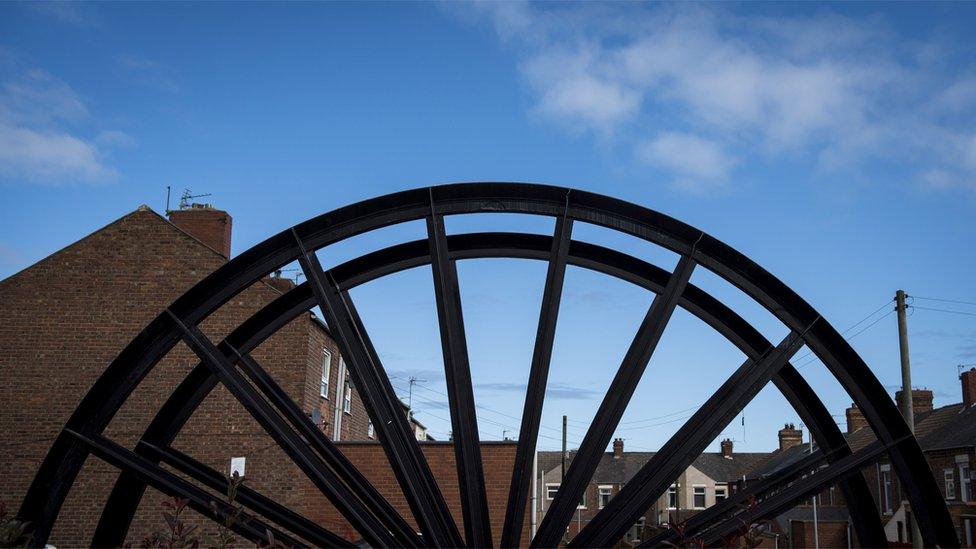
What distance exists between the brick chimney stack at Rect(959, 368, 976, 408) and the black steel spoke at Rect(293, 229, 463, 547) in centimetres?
3856

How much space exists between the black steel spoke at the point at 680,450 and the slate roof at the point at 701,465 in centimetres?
6386

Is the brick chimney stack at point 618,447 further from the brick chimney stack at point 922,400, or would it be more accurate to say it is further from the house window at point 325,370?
the house window at point 325,370

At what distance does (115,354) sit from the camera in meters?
22.8

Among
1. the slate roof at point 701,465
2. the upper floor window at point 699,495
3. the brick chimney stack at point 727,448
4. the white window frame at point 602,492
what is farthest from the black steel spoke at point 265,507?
the brick chimney stack at point 727,448

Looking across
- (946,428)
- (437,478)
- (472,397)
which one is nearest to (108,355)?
(437,478)

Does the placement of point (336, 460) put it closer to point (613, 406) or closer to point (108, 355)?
point (613, 406)

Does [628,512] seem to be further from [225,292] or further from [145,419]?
[145,419]

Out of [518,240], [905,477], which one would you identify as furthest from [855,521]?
[518,240]

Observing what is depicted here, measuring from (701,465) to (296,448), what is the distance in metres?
72.0

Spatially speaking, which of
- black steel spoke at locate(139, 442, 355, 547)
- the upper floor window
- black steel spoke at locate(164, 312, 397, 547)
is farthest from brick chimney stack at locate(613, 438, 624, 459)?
black steel spoke at locate(164, 312, 397, 547)

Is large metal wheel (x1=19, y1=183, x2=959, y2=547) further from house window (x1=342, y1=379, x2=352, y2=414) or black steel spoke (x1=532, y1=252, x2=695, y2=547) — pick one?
house window (x1=342, y1=379, x2=352, y2=414)

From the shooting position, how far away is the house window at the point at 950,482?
3644 centimetres

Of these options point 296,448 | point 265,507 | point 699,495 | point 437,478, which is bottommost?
point 699,495

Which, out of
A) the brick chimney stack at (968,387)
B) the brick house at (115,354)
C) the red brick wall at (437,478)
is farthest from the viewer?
the brick chimney stack at (968,387)
